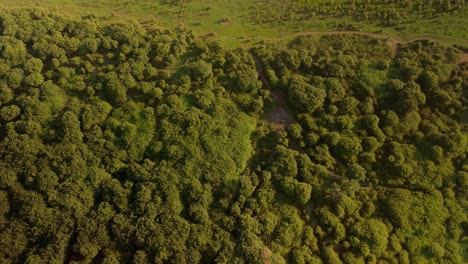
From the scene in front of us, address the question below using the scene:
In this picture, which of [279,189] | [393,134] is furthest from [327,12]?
[279,189]

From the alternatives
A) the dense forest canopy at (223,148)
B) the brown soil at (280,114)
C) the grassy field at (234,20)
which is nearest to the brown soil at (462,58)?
the dense forest canopy at (223,148)

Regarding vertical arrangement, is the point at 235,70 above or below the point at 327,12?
below

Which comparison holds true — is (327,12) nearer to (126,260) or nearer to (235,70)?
(235,70)

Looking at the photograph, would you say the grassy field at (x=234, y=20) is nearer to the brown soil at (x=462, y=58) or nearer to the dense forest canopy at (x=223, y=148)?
the brown soil at (x=462, y=58)

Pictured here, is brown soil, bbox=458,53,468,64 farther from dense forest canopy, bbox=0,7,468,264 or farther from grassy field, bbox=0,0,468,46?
grassy field, bbox=0,0,468,46

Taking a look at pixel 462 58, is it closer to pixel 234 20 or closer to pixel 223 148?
pixel 234 20

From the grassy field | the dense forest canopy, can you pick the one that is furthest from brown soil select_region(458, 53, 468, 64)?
the grassy field

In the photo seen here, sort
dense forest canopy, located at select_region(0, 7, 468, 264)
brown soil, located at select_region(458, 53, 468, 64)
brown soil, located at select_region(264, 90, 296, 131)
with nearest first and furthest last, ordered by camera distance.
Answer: dense forest canopy, located at select_region(0, 7, 468, 264)
brown soil, located at select_region(264, 90, 296, 131)
brown soil, located at select_region(458, 53, 468, 64)
